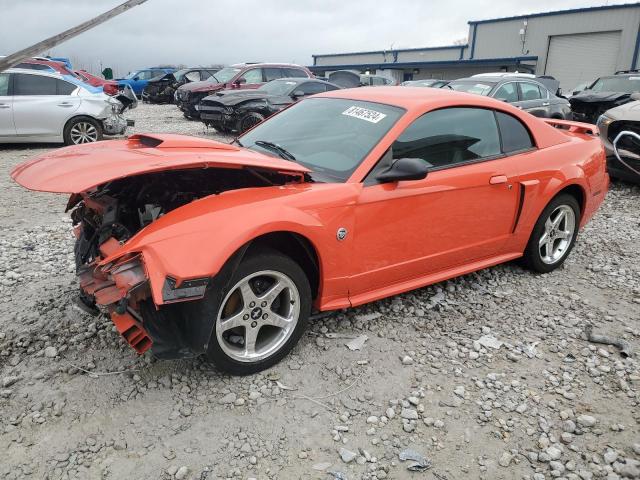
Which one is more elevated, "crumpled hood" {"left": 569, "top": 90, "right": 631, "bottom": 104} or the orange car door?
"crumpled hood" {"left": 569, "top": 90, "right": 631, "bottom": 104}

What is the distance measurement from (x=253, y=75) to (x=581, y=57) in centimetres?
2008

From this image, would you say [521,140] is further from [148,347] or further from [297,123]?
[148,347]

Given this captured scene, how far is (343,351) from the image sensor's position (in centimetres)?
321

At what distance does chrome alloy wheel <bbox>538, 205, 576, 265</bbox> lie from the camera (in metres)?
4.41

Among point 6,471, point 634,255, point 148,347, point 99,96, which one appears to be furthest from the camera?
point 99,96

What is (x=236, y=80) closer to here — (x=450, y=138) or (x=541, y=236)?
(x=541, y=236)

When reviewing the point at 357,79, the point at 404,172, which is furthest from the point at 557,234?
the point at 357,79

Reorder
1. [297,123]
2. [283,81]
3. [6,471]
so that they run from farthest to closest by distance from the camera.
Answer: [283,81] < [297,123] < [6,471]

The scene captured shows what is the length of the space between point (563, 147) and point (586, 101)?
8.71 m

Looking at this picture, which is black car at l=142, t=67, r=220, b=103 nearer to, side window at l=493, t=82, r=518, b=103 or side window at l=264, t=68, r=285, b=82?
side window at l=264, t=68, r=285, b=82

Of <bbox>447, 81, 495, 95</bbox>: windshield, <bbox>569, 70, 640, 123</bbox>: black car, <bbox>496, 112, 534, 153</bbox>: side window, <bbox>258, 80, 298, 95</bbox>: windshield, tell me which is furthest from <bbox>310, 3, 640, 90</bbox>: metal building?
<bbox>496, 112, 534, 153</bbox>: side window

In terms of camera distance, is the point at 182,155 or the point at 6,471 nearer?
the point at 6,471

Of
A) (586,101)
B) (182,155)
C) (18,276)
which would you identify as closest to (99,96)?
(18,276)

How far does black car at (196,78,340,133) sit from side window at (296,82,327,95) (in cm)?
3
